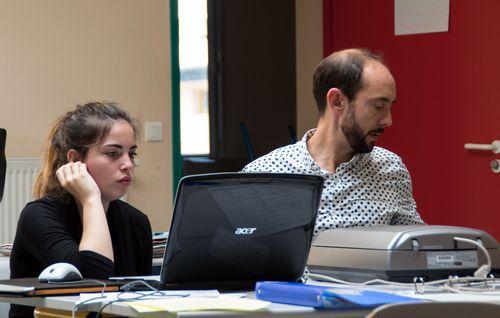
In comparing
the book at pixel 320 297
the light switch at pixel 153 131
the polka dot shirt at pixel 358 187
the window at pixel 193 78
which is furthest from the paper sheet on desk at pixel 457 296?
the window at pixel 193 78

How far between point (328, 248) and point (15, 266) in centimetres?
82

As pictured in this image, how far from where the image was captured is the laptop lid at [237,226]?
2049 millimetres

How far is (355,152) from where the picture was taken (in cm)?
307

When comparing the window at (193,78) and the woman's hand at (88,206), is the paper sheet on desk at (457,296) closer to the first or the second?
the woman's hand at (88,206)

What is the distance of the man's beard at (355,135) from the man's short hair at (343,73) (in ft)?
0.23

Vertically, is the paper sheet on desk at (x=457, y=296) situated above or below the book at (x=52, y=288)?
below

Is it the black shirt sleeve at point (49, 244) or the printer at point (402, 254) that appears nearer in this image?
the printer at point (402, 254)

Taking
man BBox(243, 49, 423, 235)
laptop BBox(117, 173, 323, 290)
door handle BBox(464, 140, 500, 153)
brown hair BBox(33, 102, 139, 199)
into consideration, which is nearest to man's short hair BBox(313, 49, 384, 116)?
man BBox(243, 49, 423, 235)

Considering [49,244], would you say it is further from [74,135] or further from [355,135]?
[355,135]

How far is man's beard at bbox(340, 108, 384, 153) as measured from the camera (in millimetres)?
3035

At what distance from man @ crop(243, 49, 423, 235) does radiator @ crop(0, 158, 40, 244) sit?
2.16m

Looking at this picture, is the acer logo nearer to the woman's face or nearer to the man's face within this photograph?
the woman's face

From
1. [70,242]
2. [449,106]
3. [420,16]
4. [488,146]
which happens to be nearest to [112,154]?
[70,242]

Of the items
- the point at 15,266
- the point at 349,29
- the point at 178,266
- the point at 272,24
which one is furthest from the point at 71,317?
the point at 272,24
